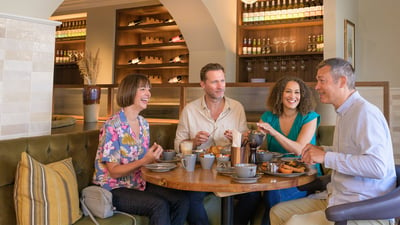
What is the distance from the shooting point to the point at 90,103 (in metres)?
3.73

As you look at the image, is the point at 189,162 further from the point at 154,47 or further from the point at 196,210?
the point at 154,47

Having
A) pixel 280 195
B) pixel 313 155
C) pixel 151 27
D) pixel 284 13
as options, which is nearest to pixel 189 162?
pixel 313 155

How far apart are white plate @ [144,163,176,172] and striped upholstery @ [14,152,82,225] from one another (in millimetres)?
485

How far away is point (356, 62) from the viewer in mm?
6180

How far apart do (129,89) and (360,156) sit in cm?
140

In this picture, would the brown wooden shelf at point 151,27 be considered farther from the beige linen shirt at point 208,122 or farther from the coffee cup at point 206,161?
the coffee cup at point 206,161

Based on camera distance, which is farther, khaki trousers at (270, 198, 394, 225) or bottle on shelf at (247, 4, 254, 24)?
bottle on shelf at (247, 4, 254, 24)

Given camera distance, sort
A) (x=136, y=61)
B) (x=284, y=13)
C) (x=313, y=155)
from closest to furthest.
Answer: (x=313, y=155), (x=284, y=13), (x=136, y=61)

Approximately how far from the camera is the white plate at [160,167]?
1931 mm

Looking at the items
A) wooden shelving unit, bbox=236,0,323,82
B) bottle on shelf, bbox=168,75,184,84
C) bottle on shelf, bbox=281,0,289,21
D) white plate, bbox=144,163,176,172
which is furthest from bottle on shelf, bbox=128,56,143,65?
white plate, bbox=144,163,176,172

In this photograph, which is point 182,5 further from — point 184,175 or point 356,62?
point 184,175

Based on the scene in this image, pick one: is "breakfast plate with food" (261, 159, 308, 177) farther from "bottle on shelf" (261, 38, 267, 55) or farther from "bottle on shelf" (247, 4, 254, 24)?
"bottle on shelf" (247, 4, 254, 24)

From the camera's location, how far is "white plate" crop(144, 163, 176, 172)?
6.33 ft

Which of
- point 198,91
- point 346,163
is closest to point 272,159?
point 346,163
